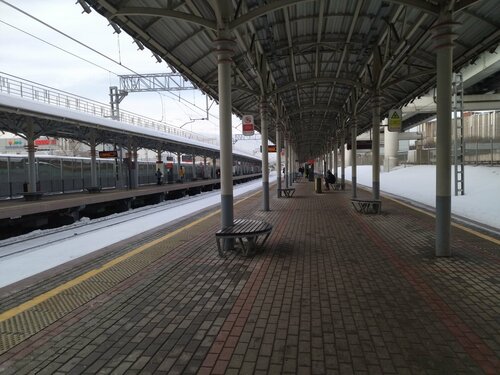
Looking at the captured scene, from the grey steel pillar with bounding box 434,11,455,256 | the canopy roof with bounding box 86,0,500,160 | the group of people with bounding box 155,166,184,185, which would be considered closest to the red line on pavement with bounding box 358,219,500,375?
the grey steel pillar with bounding box 434,11,455,256

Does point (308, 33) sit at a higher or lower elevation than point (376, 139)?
higher

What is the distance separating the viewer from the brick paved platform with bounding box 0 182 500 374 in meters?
3.23

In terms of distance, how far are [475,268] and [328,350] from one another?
348 cm

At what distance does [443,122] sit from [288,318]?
13.9ft

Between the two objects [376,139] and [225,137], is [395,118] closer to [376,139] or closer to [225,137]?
[376,139]

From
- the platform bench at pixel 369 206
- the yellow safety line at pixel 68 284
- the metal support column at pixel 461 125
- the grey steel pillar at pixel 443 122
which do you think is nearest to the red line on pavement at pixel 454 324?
the grey steel pillar at pixel 443 122

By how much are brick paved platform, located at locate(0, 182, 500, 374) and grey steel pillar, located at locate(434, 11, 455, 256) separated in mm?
504

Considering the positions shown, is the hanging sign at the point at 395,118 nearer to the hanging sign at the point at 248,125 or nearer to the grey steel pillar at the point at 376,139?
the grey steel pillar at the point at 376,139

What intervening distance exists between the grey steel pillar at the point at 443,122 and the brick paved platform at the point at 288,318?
0.50m

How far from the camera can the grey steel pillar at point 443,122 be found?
6.20 m

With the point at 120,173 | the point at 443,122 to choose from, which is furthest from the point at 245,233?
the point at 120,173

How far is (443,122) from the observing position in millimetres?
6340

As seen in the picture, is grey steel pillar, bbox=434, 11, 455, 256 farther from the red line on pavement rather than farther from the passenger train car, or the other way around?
the passenger train car

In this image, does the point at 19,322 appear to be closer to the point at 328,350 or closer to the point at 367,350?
the point at 328,350
